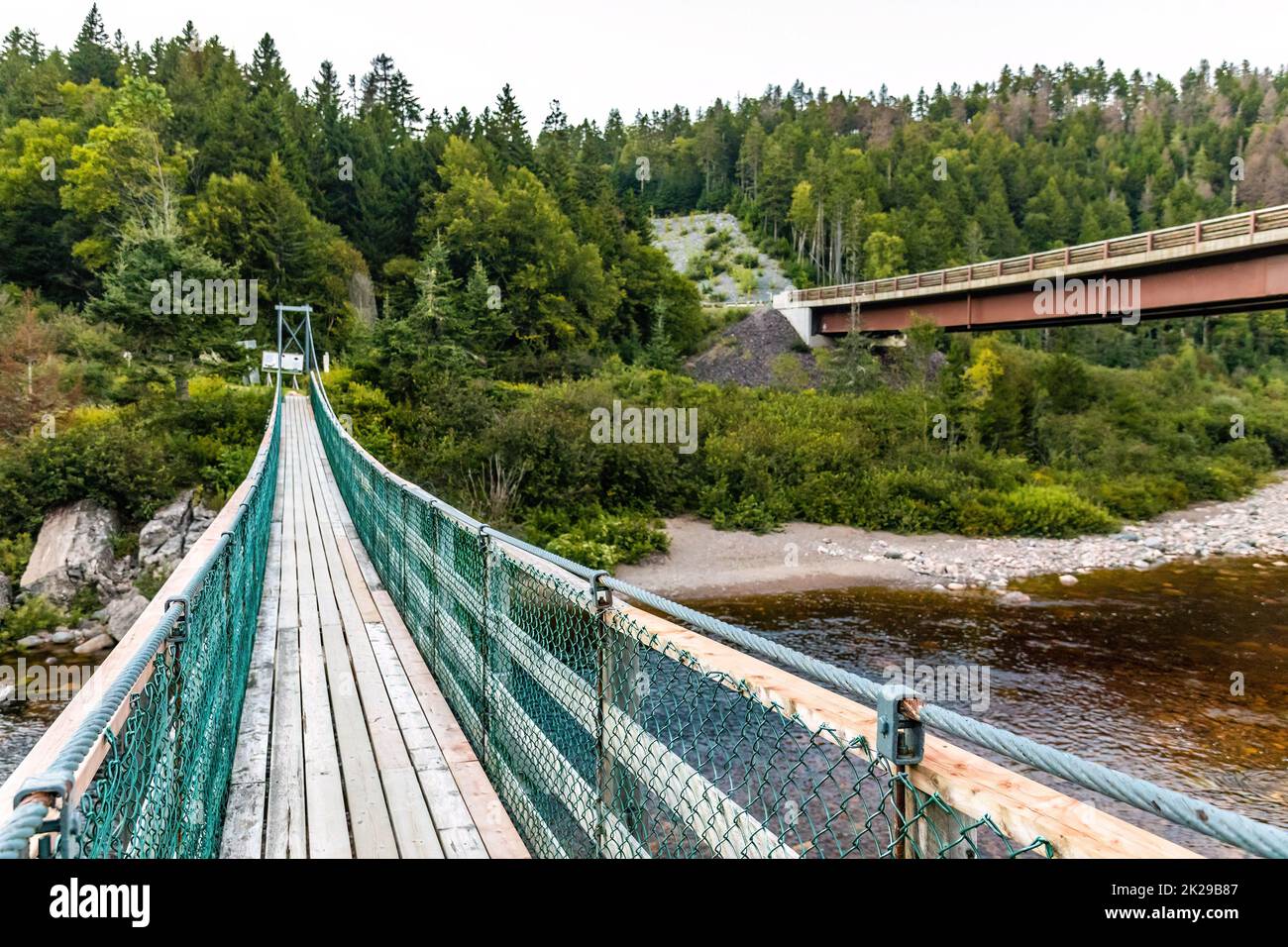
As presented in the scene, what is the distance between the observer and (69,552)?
1656 centimetres

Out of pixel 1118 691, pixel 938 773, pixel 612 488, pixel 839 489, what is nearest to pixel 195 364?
pixel 612 488

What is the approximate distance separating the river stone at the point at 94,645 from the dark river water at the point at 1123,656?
36.3 ft

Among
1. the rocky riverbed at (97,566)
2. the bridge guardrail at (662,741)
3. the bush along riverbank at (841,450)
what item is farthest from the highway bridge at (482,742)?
the bush along riverbank at (841,450)

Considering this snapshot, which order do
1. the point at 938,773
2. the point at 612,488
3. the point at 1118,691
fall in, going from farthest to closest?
the point at 612,488 → the point at 1118,691 → the point at 938,773

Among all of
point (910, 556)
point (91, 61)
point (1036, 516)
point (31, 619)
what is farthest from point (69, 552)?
point (91, 61)

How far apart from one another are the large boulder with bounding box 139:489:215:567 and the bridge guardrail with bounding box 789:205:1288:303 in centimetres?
2478

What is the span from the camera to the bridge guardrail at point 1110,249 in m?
18.2

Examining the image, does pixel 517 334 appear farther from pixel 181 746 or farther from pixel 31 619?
pixel 181 746

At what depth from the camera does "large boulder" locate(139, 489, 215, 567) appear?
1639 centimetres

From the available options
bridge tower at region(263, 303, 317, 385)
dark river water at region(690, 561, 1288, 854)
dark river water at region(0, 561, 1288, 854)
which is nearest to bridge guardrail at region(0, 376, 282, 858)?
dark river water at region(0, 561, 1288, 854)

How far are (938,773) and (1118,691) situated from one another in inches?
487

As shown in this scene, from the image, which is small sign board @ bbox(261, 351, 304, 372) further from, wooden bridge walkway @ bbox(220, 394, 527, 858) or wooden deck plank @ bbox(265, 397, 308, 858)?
wooden bridge walkway @ bbox(220, 394, 527, 858)
